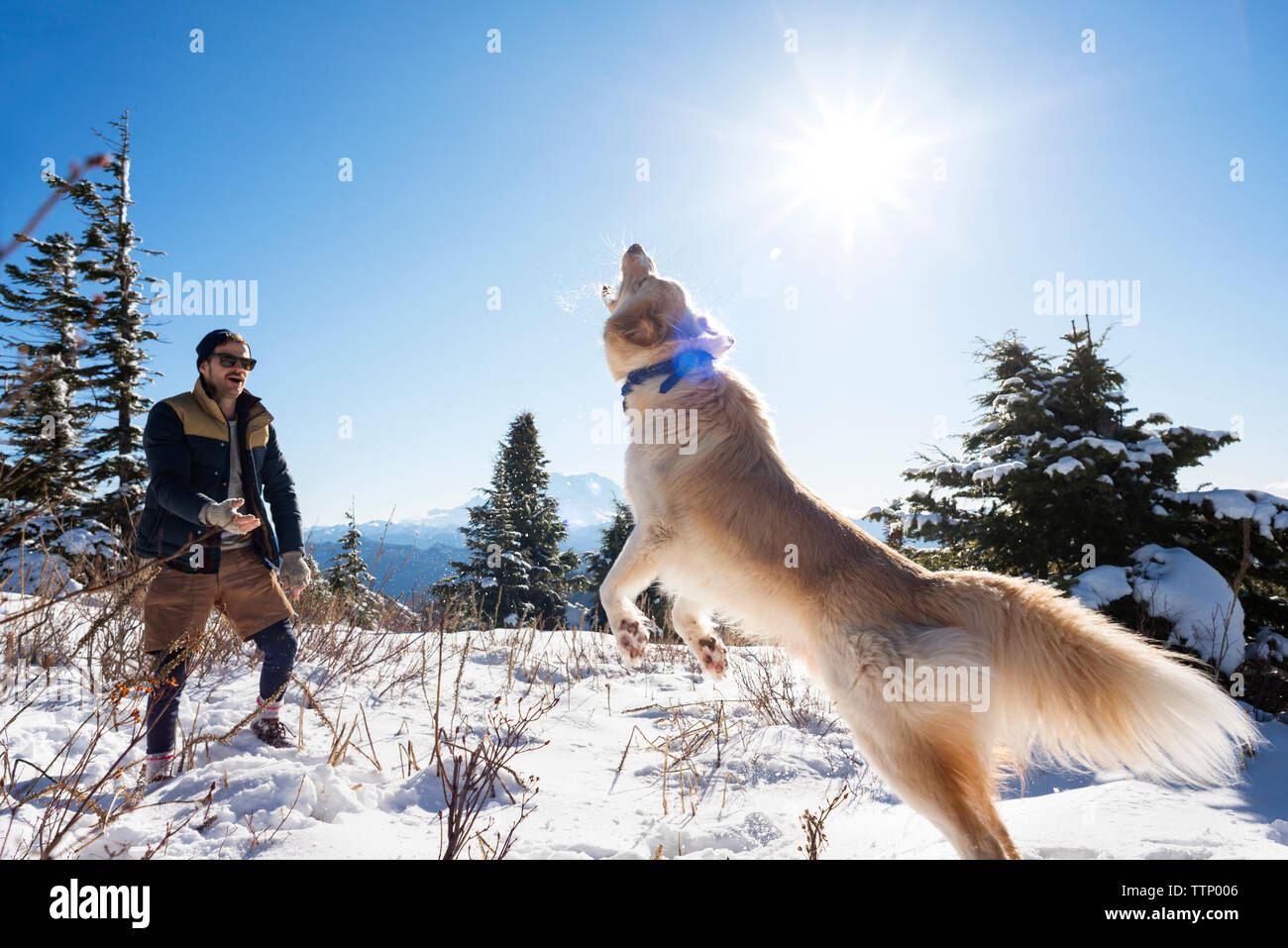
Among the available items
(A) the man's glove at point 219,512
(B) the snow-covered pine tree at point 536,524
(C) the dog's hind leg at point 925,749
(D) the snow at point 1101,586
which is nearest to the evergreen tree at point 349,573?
(A) the man's glove at point 219,512

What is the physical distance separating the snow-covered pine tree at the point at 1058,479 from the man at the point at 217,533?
22.0ft

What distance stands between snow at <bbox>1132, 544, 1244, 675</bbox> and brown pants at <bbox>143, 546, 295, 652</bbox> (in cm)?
761

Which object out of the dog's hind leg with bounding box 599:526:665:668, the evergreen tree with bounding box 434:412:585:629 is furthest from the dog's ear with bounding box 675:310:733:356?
the evergreen tree with bounding box 434:412:585:629

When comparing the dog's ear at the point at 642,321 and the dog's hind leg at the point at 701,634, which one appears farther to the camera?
the dog's ear at the point at 642,321

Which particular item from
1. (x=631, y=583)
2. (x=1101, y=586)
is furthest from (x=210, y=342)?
(x=1101, y=586)

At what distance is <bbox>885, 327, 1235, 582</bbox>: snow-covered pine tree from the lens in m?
6.91

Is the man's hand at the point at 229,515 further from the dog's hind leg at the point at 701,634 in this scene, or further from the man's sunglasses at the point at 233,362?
the dog's hind leg at the point at 701,634

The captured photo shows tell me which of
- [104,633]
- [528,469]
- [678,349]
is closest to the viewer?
[678,349]

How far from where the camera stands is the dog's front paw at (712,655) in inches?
144

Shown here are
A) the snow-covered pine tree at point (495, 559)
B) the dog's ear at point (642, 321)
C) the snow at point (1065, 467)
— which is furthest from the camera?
the snow-covered pine tree at point (495, 559)

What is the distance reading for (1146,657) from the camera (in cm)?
268
